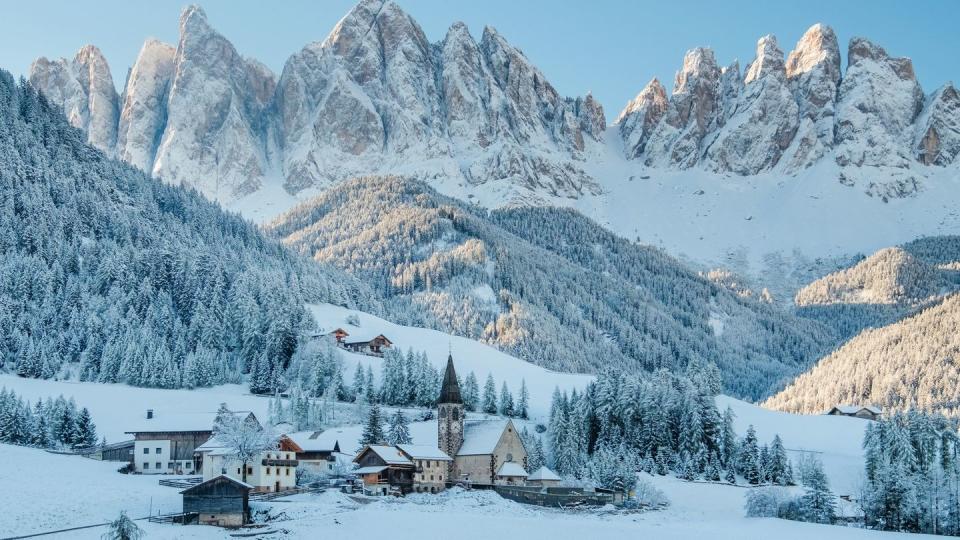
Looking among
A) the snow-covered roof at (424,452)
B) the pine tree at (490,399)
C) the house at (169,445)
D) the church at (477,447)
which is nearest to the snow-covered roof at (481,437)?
the church at (477,447)

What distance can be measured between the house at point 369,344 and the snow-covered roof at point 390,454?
195 feet

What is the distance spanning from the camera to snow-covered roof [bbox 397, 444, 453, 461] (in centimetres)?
9744

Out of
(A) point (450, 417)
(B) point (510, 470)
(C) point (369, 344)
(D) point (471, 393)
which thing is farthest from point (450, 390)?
(C) point (369, 344)

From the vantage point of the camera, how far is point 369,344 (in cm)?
15638

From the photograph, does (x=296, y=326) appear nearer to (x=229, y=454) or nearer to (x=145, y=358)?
(x=145, y=358)

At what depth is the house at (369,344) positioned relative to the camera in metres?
155

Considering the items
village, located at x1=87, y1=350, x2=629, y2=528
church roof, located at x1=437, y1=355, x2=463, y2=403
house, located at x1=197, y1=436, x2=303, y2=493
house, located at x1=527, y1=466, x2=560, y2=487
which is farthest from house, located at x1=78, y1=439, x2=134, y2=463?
house, located at x1=527, y1=466, x2=560, y2=487

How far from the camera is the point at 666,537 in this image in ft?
225

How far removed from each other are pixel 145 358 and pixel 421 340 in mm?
46598

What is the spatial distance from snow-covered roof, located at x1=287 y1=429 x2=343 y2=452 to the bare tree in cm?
1177

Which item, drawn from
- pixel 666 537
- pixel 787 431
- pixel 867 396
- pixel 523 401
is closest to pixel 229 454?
pixel 666 537

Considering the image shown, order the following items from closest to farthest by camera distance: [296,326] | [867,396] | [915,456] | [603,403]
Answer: [915,456], [603,403], [296,326], [867,396]

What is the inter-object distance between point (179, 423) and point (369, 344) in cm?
5884

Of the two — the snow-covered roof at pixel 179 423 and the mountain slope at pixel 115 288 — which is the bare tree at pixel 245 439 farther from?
the mountain slope at pixel 115 288
